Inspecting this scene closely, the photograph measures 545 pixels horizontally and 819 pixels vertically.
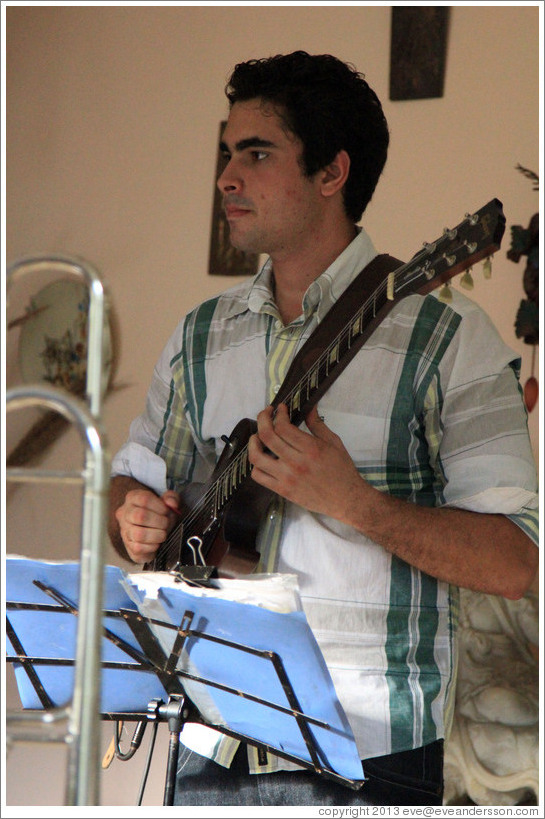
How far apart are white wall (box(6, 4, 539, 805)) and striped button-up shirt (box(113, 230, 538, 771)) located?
1.29m

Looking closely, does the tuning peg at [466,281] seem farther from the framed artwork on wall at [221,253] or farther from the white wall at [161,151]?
the framed artwork on wall at [221,253]

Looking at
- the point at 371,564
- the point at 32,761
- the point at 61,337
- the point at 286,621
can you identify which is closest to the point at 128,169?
the point at 61,337

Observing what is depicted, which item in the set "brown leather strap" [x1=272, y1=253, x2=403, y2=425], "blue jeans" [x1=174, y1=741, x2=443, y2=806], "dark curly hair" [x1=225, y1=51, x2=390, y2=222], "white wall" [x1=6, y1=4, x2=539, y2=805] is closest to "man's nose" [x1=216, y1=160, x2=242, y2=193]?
"dark curly hair" [x1=225, y1=51, x2=390, y2=222]

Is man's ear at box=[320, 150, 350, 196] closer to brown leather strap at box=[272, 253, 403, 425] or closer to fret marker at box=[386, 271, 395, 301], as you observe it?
brown leather strap at box=[272, 253, 403, 425]

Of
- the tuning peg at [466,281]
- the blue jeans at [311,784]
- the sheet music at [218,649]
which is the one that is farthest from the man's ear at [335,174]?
the blue jeans at [311,784]

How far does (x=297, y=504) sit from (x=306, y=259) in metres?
0.44

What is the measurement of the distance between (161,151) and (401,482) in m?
1.88

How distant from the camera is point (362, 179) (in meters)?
1.72

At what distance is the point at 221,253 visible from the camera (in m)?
2.96

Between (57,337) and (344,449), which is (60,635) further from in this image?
(57,337)

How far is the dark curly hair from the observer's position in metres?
1.66

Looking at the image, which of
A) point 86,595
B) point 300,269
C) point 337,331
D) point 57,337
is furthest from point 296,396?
point 57,337

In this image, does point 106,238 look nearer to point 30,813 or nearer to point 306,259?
point 306,259

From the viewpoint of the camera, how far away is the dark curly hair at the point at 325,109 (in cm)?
166
